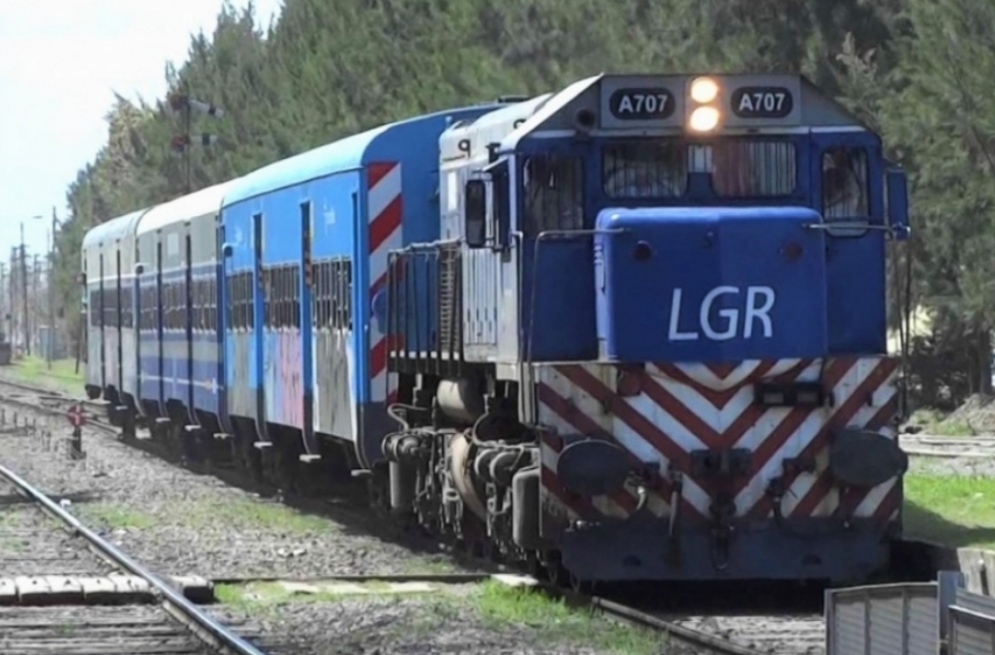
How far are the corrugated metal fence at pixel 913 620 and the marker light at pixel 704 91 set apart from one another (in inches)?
246

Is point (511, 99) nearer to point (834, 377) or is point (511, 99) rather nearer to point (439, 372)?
point (439, 372)

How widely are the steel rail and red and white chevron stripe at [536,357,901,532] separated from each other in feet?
6.56

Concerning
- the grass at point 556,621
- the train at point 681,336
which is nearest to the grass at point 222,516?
the train at point 681,336

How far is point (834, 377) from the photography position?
45.3ft

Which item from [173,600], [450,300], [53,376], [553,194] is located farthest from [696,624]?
[53,376]

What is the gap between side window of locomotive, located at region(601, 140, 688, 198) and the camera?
46.5 ft

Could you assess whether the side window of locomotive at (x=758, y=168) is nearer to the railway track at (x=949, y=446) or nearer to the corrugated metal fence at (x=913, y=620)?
the corrugated metal fence at (x=913, y=620)

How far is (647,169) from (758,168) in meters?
0.65

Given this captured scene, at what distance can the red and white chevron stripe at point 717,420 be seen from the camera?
13.6 m

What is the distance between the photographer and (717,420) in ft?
45.1

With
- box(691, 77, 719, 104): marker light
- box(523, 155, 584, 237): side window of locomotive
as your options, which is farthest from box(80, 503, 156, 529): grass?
box(691, 77, 719, 104): marker light

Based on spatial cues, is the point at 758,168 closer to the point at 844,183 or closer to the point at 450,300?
the point at 844,183

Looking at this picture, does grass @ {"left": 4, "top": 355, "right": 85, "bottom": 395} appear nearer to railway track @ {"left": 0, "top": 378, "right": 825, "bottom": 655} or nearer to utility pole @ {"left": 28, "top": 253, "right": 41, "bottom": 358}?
railway track @ {"left": 0, "top": 378, "right": 825, "bottom": 655}

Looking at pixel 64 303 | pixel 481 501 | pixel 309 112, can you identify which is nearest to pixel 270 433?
pixel 481 501
